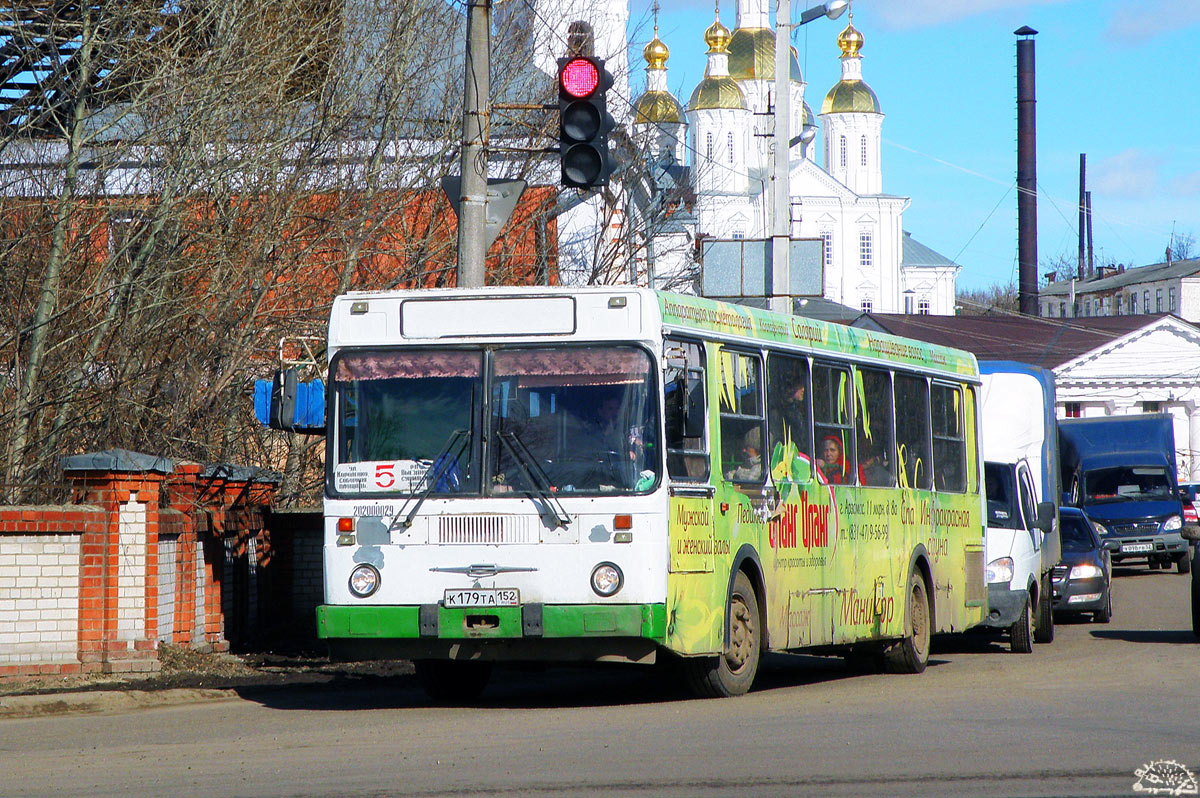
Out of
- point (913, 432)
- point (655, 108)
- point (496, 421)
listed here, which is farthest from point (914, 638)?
point (655, 108)

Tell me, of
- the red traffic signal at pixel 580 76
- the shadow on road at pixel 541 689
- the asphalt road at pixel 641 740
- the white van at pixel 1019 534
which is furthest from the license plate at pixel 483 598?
the white van at pixel 1019 534

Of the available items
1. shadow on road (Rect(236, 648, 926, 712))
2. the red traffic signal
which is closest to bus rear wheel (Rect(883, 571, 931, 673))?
shadow on road (Rect(236, 648, 926, 712))

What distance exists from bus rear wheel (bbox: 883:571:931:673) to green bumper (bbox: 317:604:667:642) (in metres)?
4.65

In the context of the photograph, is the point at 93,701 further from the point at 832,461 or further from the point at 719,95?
the point at 719,95

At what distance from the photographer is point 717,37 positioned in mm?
103125

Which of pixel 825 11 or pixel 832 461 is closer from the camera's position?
pixel 832 461

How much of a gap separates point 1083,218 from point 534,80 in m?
89.4

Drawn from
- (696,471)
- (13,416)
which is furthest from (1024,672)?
(13,416)

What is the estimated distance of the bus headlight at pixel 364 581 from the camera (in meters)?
10.9

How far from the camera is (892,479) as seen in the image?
1436cm

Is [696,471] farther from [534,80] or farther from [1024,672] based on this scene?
[534,80]

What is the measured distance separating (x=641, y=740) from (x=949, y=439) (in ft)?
23.9

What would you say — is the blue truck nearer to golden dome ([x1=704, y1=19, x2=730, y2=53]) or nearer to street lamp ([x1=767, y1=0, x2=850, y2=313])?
street lamp ([x1=767, y1=0, x2=850, y2=313])

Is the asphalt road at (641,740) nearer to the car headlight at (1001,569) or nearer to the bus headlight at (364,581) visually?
the bus headlight at (364,581)
